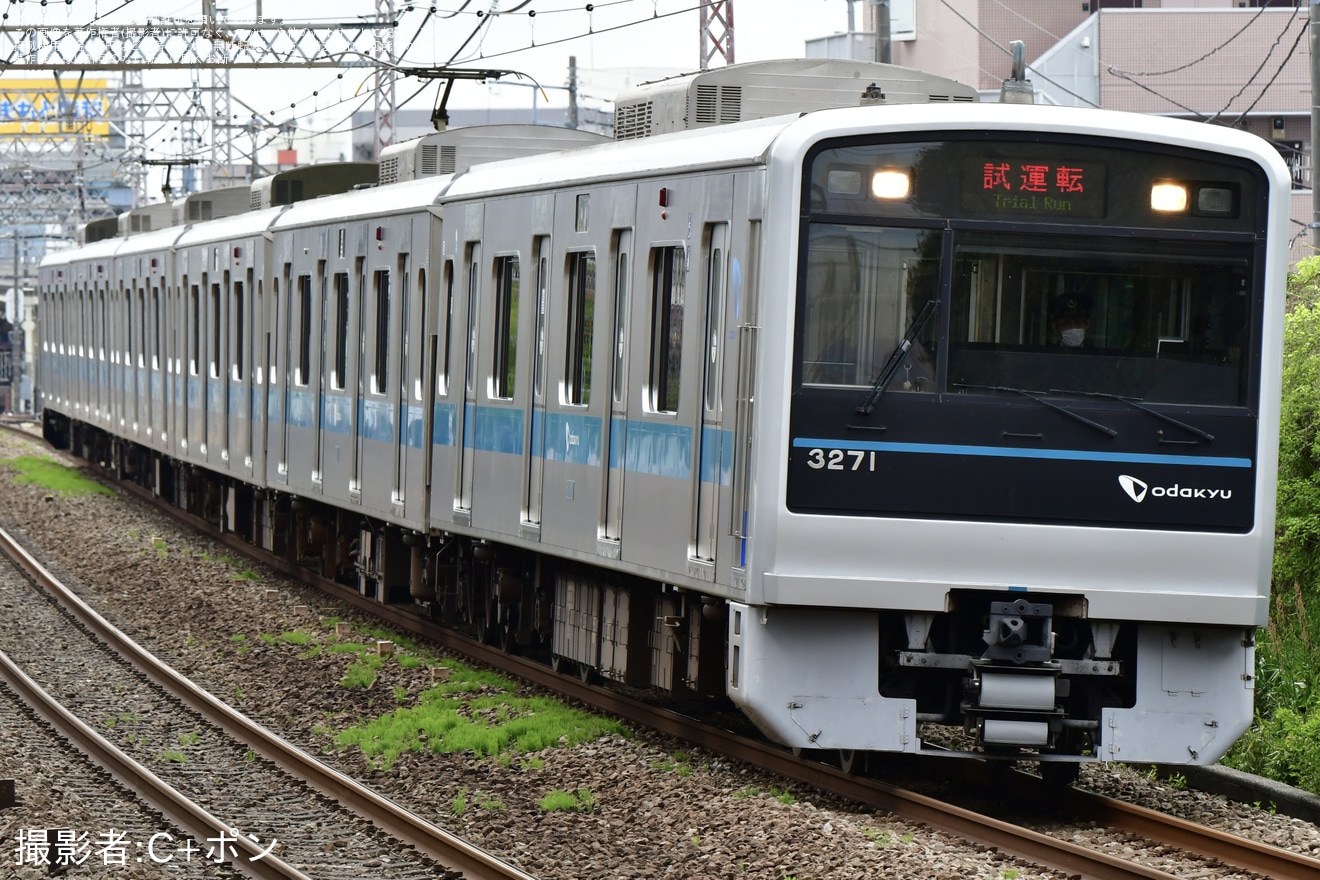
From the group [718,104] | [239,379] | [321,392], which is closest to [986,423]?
[718,104]

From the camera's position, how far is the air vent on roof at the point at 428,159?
51.3 ft

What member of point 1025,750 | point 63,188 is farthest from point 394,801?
point 63,188

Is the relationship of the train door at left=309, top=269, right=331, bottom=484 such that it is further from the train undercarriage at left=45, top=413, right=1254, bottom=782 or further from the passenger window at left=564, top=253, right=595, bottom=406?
the train undercarriage at left=45, top=413, right=1254, bottom=782

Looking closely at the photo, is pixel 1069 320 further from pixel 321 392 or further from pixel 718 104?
pixel 321 392

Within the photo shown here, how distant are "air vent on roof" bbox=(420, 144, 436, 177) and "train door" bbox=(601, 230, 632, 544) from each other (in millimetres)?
5170

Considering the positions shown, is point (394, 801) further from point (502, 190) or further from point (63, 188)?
point (63, 188)

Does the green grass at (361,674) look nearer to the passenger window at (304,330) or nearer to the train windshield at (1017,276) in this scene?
the passenger window at (304,330)

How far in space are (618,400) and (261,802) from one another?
268 cm

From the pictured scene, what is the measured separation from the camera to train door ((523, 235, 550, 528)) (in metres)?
11.8

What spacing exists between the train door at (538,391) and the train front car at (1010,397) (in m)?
3.22

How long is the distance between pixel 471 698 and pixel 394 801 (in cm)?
259

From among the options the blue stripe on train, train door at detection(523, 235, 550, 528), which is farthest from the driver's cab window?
train door at detection(523, 235, 550, 528)

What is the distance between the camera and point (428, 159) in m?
15.7

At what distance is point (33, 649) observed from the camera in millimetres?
14969
